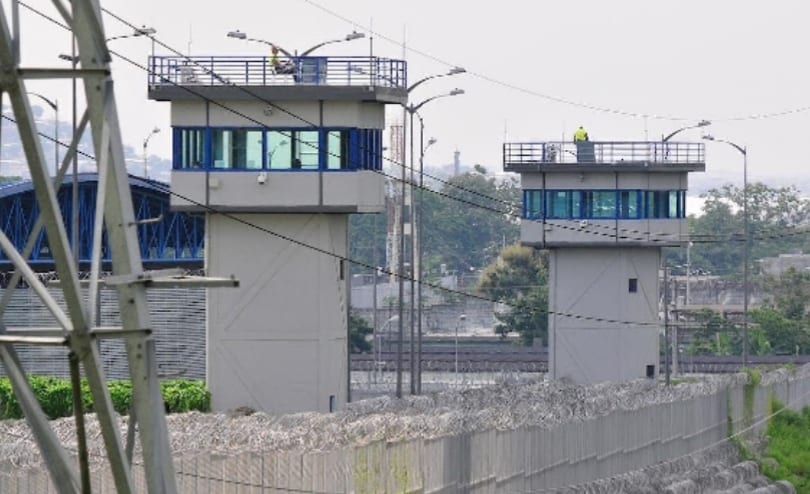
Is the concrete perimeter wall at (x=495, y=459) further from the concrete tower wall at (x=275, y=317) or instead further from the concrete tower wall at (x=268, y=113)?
the concrete tower wall at (x=268, y=113)

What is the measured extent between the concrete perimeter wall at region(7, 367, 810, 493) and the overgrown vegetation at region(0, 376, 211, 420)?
8.77m

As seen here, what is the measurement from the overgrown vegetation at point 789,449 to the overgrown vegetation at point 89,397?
16328mm

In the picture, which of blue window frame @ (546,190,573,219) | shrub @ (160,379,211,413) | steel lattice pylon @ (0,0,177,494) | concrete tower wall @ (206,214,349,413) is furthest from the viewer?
blue window frame @ (546,190,573,219)

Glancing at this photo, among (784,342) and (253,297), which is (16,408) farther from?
(784,342)

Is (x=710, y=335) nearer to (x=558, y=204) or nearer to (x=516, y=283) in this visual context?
(x=516, y=283)

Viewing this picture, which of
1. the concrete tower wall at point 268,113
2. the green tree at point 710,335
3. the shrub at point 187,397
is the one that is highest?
the concrete tower wall at point 268,113

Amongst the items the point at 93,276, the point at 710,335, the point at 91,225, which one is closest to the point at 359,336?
the point at 710,335

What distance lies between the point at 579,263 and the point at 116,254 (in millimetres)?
62032

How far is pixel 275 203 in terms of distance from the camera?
5684 cm

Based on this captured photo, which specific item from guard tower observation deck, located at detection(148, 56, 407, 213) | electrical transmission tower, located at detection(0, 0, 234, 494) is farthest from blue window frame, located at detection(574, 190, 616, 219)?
electrical transmission tower, located at detection(0, 0, 234, 494)

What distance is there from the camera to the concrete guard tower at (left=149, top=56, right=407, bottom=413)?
57.0 metres

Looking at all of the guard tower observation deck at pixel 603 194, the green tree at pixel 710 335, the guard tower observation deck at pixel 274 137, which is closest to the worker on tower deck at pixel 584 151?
the guard tower observation deck at pixel 603 194

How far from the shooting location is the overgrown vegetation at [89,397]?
53.6 meters

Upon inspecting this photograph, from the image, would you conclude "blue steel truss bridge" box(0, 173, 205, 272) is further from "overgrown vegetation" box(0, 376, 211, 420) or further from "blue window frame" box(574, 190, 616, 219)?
"overgrown vegetation" box(0, 376, 211, 420)
